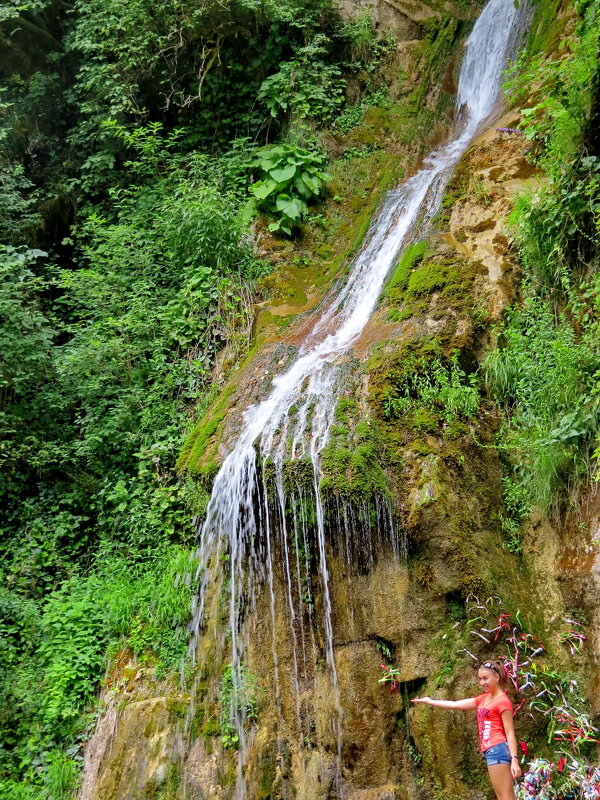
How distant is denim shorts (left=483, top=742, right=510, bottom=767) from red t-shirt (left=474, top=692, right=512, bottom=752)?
2 centimetres

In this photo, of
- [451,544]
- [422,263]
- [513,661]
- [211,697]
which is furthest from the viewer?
[422,263]

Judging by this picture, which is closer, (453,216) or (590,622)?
(590,622)

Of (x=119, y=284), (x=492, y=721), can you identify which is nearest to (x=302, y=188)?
(x=119, y=284)

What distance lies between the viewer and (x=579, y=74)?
5.73 meters

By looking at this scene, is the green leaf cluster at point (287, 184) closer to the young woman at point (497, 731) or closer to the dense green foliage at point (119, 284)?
the dense green foliage at point (119, 284)

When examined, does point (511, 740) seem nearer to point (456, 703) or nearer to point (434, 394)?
point (456, 703)

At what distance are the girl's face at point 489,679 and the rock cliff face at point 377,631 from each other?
563 mm

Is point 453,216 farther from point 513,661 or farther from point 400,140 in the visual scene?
point 513,661

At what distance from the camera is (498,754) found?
4.04 metres

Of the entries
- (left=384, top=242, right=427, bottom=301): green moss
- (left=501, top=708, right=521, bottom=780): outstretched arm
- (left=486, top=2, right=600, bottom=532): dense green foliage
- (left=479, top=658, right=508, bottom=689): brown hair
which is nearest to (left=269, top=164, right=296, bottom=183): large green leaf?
(left=384, top=242, right=427, bottom=301): green moss

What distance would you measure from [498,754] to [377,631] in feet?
4.08

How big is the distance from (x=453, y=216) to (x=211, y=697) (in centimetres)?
541

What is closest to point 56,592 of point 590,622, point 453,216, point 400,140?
point 590,622

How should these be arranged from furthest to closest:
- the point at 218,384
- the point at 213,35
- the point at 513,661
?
the point at 213,35 → the point at 218,384 → the point at 513,661
